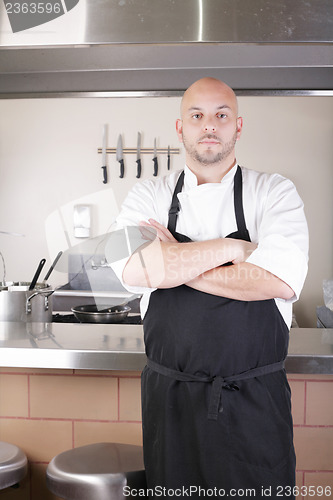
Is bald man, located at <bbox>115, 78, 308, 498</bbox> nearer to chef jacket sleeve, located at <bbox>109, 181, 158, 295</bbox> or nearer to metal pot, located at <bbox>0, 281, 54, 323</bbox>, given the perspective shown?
chef jacket sleeve, located at <bbox>109, 181, 158, 295</bbox>

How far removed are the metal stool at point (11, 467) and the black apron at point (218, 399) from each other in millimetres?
415

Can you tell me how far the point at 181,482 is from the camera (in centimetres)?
145

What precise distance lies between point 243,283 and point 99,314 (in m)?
1.03

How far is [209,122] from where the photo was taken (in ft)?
5.05

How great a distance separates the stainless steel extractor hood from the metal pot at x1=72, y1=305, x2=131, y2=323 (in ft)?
3.10

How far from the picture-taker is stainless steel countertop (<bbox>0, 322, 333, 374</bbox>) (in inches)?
63.7

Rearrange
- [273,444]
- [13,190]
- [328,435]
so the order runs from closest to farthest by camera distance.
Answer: [273,444], [328,435], [13,190]

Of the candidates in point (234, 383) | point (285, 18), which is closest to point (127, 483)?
point (234, 383)

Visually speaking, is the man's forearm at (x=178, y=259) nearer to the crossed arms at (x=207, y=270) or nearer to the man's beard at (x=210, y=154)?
the crossed arms at (x=207, y=270)

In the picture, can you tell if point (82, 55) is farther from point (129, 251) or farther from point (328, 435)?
point (328, 435)

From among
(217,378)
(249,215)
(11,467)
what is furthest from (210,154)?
(11,467)

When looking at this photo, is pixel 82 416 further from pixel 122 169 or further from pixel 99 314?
pixel 122 169

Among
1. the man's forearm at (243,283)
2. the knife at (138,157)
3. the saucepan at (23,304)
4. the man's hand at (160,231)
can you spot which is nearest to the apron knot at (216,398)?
the man's forearm at (243,283)

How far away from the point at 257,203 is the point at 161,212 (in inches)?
11.8
